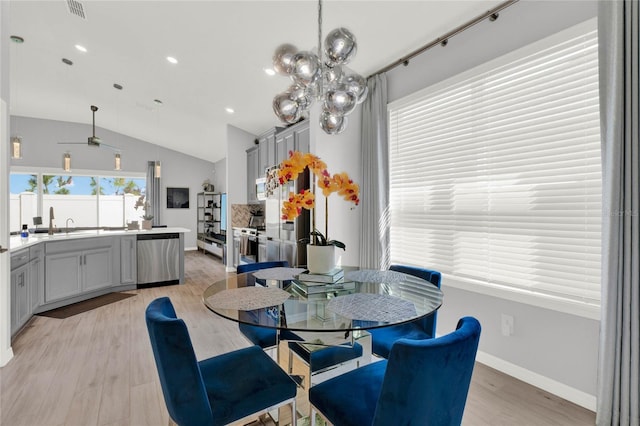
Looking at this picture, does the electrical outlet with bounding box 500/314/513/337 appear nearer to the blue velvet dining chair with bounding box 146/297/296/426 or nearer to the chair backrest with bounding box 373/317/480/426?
the chair backrest with bounding box 373/317/480/426

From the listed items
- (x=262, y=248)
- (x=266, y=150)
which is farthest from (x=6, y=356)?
(x=266, y=150)

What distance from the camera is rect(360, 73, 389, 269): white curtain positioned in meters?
3.39

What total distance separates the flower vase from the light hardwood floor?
1.24 meters

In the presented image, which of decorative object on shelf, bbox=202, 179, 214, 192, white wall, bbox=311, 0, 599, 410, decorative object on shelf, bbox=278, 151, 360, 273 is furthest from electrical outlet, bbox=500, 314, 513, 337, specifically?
decorative object on shelf, bbox=202, 179, 214, 192

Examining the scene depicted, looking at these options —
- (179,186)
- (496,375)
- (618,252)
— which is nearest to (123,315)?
(496,375)

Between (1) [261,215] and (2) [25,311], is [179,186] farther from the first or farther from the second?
(2) [25,311]

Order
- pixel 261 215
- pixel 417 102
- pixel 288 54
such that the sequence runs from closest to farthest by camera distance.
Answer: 1. pixel 288 54
2. pixel 417 102
3. pixel 261 215

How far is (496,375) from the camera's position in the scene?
7.75ft

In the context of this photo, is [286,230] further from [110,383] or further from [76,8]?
Answer: [76,8]

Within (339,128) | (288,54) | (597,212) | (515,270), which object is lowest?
(515,270)

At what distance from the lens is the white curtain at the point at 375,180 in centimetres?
339

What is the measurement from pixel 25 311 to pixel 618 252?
509 centimetres

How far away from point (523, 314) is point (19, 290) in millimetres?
4586

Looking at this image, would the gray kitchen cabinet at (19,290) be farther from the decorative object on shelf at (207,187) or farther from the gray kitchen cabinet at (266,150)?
the decorative object on shelf at (207,187)
